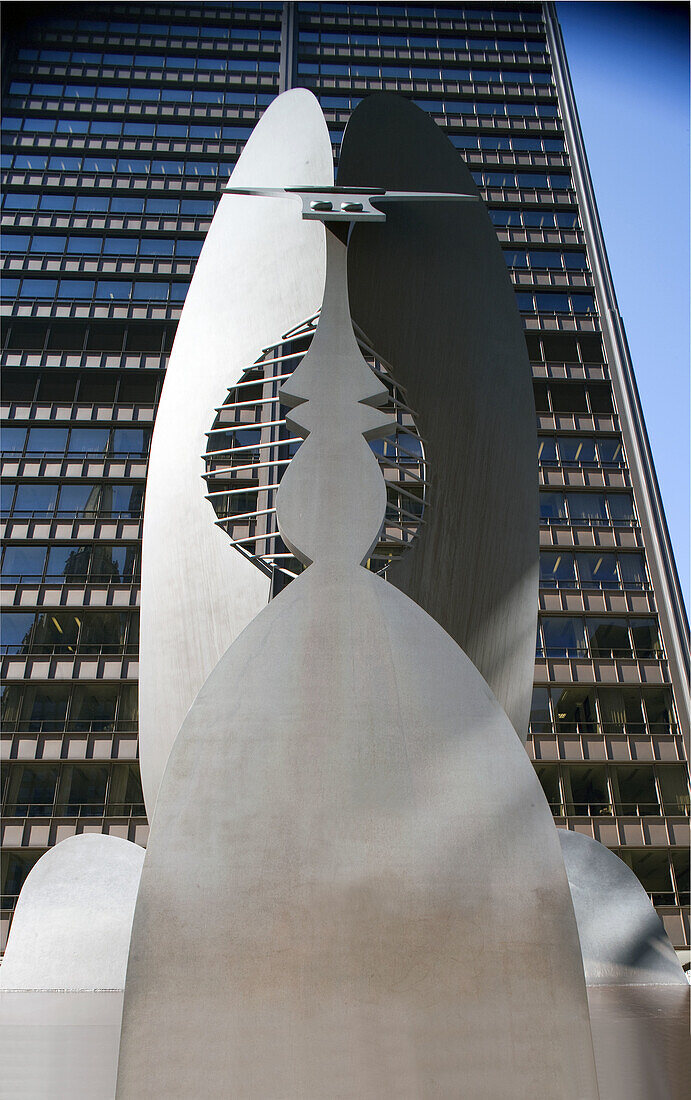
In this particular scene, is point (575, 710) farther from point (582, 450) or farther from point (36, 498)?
point (36, 498)

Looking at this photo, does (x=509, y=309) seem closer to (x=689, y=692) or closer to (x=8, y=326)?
(x=689, y=692)

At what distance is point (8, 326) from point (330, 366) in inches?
1104

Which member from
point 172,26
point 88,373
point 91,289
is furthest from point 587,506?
point 172,26

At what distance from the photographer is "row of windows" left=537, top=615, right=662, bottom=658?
2505 centimetres

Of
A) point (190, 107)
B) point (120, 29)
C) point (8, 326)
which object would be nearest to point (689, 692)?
point (8, 326)

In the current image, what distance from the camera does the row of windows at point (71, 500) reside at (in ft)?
88.5

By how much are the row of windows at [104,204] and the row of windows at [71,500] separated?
35.9ft

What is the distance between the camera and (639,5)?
17.7ft

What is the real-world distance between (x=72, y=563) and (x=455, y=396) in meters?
20.9

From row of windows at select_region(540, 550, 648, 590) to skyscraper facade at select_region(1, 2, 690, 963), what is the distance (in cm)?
9

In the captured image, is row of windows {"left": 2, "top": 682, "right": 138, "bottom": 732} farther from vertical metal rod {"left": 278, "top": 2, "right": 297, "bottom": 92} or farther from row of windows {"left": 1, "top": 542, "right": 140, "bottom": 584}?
vertical metal rod {"left": 278, "top": 2, "right": 297, "bottom": 92}

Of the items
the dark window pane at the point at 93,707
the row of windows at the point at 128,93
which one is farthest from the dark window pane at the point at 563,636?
the row of windows at the point at 128,93

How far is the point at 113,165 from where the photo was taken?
104 feet

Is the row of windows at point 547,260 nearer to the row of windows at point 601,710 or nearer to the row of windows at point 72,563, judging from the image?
the row of windows at point 601,710
